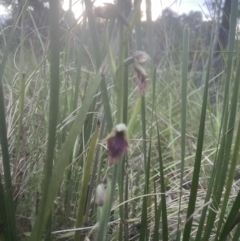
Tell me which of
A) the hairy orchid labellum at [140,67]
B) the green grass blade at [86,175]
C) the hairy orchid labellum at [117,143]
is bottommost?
the green grass blade at [86,175]

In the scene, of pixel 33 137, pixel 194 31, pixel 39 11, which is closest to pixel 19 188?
pixel 33 137

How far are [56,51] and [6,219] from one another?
233 millimetres

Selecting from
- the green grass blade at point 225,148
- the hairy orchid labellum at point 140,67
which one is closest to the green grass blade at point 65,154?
the hairy orchid labellum at point 140,67

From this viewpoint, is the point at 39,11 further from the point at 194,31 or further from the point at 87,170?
the point at 194,31

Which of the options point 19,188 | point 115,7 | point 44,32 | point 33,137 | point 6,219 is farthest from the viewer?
point 44,32

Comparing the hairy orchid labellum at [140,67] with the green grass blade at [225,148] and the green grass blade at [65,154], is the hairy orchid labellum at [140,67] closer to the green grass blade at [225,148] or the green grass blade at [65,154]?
the green grass blade at [65,154]

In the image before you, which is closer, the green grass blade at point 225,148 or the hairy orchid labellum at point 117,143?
the hairy orchid labellum at point 117,143

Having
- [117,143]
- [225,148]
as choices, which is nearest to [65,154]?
[117,143]

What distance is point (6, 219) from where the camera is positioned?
0.44 metres

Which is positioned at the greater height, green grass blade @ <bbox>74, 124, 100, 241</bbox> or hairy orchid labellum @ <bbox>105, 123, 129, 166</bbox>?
hairy orchid labellum @ <bbox>105, 123, 129, 166</bbox>

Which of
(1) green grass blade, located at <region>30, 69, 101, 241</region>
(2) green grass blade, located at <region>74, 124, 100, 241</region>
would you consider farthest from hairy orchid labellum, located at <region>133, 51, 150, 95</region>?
(2) green grass blade, located at <region>74, 124, 100, 241</region>

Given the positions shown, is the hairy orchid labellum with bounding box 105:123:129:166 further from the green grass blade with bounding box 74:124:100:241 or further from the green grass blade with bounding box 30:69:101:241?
the green grass blade with bounding box 74:124:100:241

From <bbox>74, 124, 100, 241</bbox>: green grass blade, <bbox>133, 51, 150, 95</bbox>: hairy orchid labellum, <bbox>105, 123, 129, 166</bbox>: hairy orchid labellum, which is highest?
<bbox>133, 51, 150, 95</bbox>: hairy orchid labellum

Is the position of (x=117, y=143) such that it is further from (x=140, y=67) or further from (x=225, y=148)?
(x=225, y=148)
